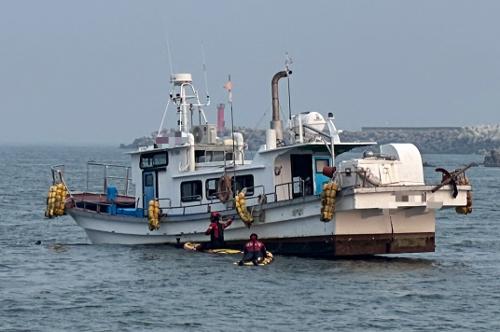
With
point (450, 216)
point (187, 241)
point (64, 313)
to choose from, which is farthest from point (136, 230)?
point (450, 216)

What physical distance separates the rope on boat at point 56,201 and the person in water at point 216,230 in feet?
21.8

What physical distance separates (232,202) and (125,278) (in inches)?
197

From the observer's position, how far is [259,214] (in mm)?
34656

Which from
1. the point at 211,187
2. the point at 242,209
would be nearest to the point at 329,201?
the point at 242,209

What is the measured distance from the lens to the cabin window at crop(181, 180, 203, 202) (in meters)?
37.2

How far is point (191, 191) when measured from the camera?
37.4 m

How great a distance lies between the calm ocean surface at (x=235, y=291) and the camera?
1016 inches

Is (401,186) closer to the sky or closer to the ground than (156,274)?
closer to the sky

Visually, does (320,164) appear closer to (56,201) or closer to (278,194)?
(278,194)

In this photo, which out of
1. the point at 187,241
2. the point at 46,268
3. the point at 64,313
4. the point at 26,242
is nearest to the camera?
the point at 64,313

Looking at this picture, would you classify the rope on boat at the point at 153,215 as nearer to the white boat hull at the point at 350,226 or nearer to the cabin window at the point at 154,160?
the white boat hull at the point at 350,226

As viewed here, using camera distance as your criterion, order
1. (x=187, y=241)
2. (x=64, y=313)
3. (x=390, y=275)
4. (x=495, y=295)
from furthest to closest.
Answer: (x=187, y=241), (x=390, y=275), (x=495, y=295), (x=64, y=313)

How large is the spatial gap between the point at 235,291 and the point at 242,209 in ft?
18.5

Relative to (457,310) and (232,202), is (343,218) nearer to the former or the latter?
(232,202)
